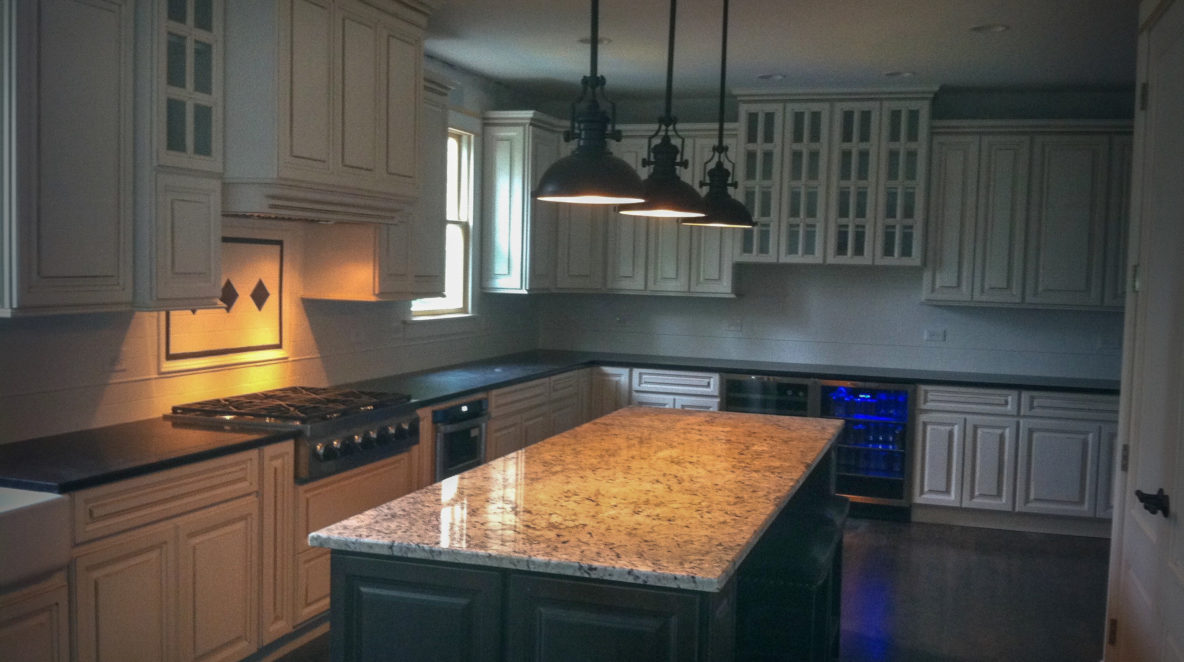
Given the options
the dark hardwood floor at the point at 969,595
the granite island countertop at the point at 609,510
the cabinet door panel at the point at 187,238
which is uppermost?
the cabinet door panel at the point at 187,238

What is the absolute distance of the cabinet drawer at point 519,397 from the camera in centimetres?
536


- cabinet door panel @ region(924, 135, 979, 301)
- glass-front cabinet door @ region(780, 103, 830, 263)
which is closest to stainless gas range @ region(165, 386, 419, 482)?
glass-front cabinet door @ region(780, 103, 830, 263)

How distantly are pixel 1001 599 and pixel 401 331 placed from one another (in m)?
3.37

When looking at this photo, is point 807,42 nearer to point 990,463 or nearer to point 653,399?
point 653,399

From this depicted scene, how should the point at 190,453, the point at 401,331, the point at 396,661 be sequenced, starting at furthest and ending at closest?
the point at 401,331 → the point at 190,453 → the point at 396,661

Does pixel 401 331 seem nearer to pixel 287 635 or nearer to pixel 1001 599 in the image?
pixel 287 635

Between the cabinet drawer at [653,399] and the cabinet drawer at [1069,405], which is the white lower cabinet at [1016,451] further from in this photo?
the cabinet drawer at [653,399]

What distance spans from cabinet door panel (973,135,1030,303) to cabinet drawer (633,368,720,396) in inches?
69.3

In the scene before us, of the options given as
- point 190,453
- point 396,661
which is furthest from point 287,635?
point 396,661

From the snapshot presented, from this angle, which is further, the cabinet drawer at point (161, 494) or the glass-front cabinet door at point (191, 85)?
the glass-front cabinet door at point (191, 85)

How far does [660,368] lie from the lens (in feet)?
21.7

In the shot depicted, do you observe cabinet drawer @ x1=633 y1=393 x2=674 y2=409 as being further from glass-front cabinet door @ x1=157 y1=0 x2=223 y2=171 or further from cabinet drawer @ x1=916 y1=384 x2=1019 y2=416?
glass-front cabinet door @ x1=157 y1=0 x2=223 y2=171

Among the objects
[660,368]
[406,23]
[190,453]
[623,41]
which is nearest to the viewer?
[190,453]

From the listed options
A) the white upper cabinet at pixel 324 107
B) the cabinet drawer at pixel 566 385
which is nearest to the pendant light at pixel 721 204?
the white upper cabinet at pixel 324 107
